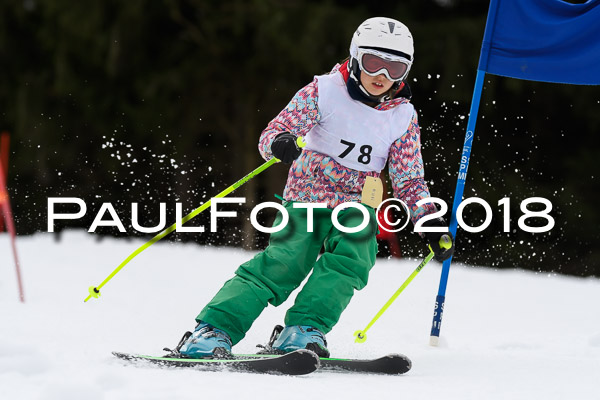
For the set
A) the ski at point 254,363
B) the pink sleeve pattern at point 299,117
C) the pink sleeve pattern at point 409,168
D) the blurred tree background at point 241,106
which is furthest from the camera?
the blurred tree background at point 241,106

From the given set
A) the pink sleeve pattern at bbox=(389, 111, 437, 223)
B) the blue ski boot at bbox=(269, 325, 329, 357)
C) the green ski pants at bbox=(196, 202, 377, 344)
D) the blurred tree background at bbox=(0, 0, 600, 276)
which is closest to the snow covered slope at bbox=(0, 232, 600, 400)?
the blue ski boot at bbox=(269, 325, 329, 357)

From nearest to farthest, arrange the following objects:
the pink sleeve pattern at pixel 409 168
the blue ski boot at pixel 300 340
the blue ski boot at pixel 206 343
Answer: the blue ski boot at pixel 206 343
the blue ski boot at pixel 300 340
the pink sleeve pattern at pixel 409 168

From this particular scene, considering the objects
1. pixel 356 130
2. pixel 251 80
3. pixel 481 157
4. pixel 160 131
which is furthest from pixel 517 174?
pixel 356 130

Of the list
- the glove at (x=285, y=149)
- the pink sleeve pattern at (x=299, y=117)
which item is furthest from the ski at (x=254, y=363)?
the pink sleeve pattern at (x=299, y=117)

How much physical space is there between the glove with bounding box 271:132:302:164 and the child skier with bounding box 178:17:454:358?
7 cm

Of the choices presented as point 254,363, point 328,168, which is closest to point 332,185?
point 328,168

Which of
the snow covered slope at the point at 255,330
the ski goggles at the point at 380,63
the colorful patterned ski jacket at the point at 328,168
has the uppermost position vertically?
the ski goggles at the point at 380,63

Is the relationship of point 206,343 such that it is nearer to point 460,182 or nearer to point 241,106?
point 460,182

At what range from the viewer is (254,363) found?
3.04 m

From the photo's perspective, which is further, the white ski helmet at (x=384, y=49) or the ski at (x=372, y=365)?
the white ski helmet at (x=384, y=49)

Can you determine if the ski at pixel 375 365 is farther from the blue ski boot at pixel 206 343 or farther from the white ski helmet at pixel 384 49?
the white ski helmet at pixel 384 49

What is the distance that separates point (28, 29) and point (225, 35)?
2.95m

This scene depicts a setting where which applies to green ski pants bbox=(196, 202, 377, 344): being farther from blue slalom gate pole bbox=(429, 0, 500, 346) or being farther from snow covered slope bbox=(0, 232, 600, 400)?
blue slalom gate pole bbox=(429, 0, 500, 346)

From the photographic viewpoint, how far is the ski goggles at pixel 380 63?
11.4 feet
